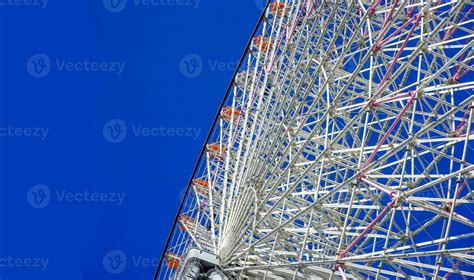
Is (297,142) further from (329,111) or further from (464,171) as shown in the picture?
(464,171)

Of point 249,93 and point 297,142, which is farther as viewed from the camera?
point 249,93

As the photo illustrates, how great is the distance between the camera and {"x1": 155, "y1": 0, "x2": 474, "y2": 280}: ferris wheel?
1471cm

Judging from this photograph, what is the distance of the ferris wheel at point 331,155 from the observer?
14.7 meters

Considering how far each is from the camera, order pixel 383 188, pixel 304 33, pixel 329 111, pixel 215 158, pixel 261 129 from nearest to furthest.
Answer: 1. pixel 383 188
2. pixel 329 111
3. pixel 261 129
4. pixel 304 33
5. pixel 215 158

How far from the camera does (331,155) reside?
17.1m

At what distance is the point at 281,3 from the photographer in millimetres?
25672

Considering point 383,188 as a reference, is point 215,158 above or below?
above

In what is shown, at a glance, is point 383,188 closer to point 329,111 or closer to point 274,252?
point 329,111

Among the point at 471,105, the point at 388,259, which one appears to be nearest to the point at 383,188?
the point at 388,259

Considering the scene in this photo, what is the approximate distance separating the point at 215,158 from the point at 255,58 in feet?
A: 15.4

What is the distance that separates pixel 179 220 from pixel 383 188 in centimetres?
1224

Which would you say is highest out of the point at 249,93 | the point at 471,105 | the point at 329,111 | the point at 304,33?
the point at 304,33

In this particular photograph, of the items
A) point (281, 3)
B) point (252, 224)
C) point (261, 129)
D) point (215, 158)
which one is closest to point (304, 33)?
point (281, 3)

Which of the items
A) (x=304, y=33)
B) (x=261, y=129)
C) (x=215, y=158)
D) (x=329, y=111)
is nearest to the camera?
(x=329, y=111)
